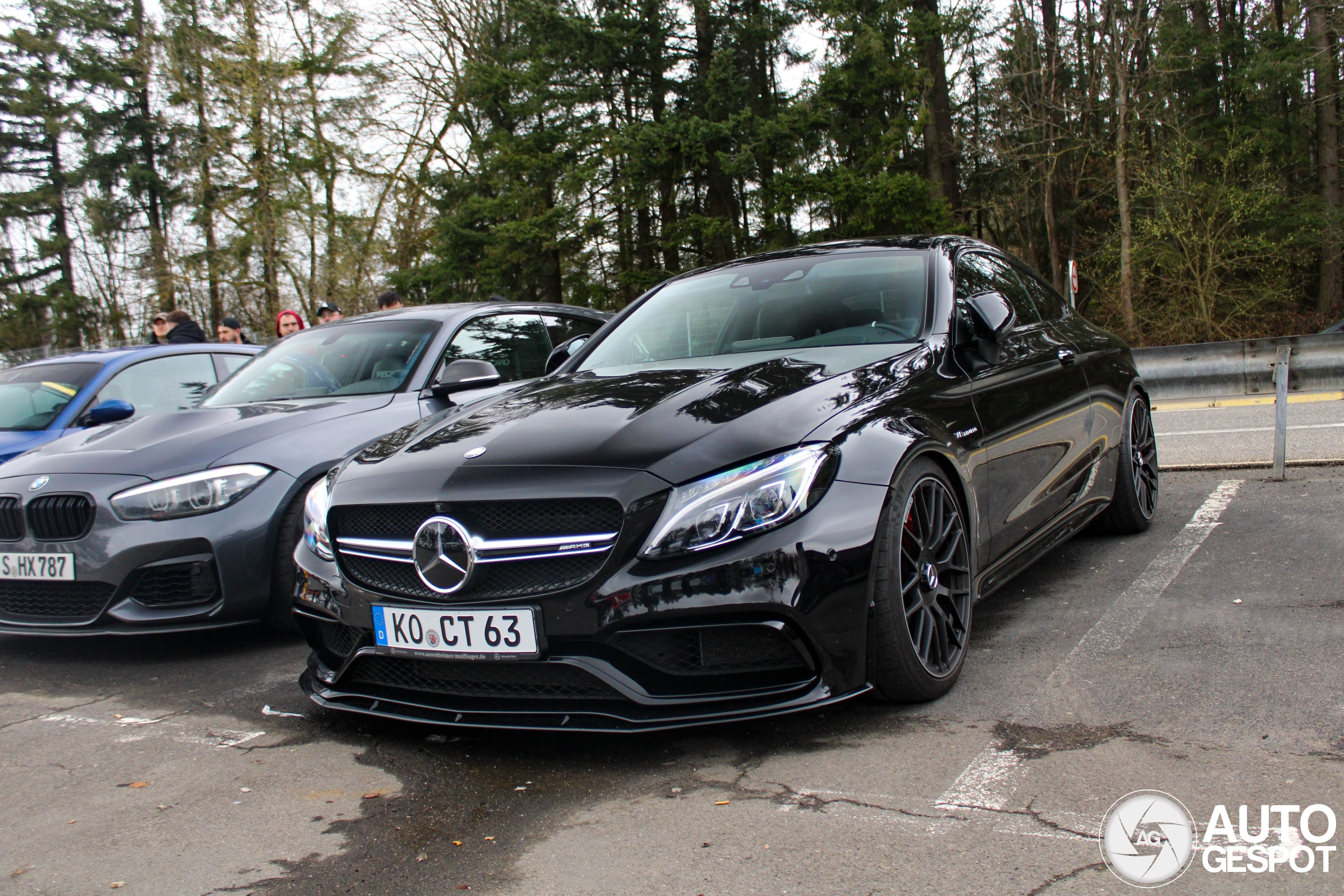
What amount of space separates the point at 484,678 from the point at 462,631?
0.15 m

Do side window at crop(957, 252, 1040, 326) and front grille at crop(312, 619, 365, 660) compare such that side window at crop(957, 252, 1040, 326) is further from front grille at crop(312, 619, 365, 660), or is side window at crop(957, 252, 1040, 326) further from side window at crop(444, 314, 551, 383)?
front grille at crop(312, 619, 365, 660)

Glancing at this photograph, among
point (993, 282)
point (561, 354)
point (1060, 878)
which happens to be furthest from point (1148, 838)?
point (561, 354)

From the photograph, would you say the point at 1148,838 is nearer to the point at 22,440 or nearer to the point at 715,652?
the point at 715,652

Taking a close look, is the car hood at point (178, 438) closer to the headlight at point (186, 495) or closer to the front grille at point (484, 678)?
the headlight at point (186, 495)

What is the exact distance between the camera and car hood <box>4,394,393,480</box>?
4402 millimetres

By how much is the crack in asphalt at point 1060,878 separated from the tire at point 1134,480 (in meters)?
3.41

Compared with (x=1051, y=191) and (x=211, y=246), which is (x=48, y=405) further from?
(x=1051, y=191)

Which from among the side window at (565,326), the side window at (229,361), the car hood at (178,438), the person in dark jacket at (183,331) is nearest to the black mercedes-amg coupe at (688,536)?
the car hood at (178,438)

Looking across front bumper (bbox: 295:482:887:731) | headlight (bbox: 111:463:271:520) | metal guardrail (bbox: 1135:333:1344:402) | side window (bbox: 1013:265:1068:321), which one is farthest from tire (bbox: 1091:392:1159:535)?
metal guardrail (bbox: 1135:333:1344:402)

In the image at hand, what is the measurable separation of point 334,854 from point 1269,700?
8.19ft

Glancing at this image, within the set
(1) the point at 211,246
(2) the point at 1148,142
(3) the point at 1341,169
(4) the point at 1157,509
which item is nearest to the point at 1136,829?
(4) the point at 1157,509

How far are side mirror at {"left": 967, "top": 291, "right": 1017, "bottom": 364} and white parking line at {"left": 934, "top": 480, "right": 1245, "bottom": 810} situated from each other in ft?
3.41

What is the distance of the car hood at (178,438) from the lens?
440cm

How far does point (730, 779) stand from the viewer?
275 cm
